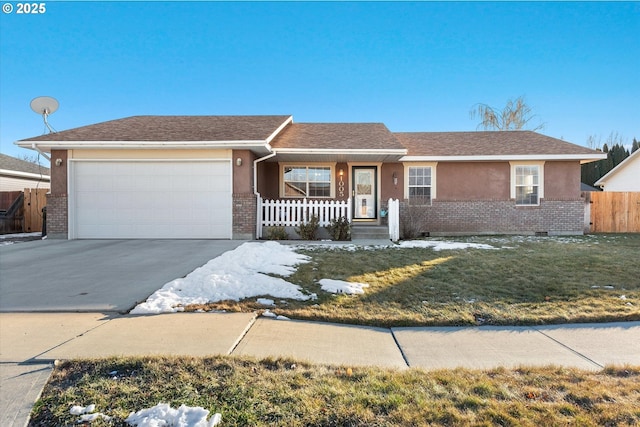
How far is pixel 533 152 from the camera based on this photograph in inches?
530

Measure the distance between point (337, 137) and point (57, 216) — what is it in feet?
33.9

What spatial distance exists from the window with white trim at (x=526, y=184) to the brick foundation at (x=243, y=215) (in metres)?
10.8

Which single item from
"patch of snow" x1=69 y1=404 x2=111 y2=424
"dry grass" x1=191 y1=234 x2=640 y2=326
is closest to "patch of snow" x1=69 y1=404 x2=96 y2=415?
"patch of snow" x1=69 y1=404 x2=111 y2=424

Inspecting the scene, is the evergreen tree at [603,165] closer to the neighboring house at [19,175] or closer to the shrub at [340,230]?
the shrub at [340,230]

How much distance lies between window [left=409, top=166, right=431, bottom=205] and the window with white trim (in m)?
3.54

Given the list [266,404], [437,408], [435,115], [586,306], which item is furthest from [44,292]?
[435,115]

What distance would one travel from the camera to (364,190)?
14375mm

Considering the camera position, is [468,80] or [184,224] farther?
[468,80]

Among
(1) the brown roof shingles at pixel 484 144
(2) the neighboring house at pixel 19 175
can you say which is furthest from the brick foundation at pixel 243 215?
(2) the neighboring house at pixel 19 175

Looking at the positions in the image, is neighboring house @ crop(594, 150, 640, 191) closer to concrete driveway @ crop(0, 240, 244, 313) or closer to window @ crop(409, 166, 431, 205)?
window @ crop(409, 166, 431, 205)

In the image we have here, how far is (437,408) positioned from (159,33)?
1542 cm

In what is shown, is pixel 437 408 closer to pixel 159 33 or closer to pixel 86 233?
pixel 86 233

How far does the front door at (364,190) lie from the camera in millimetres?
14328

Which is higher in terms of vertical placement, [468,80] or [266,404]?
[468,80]
